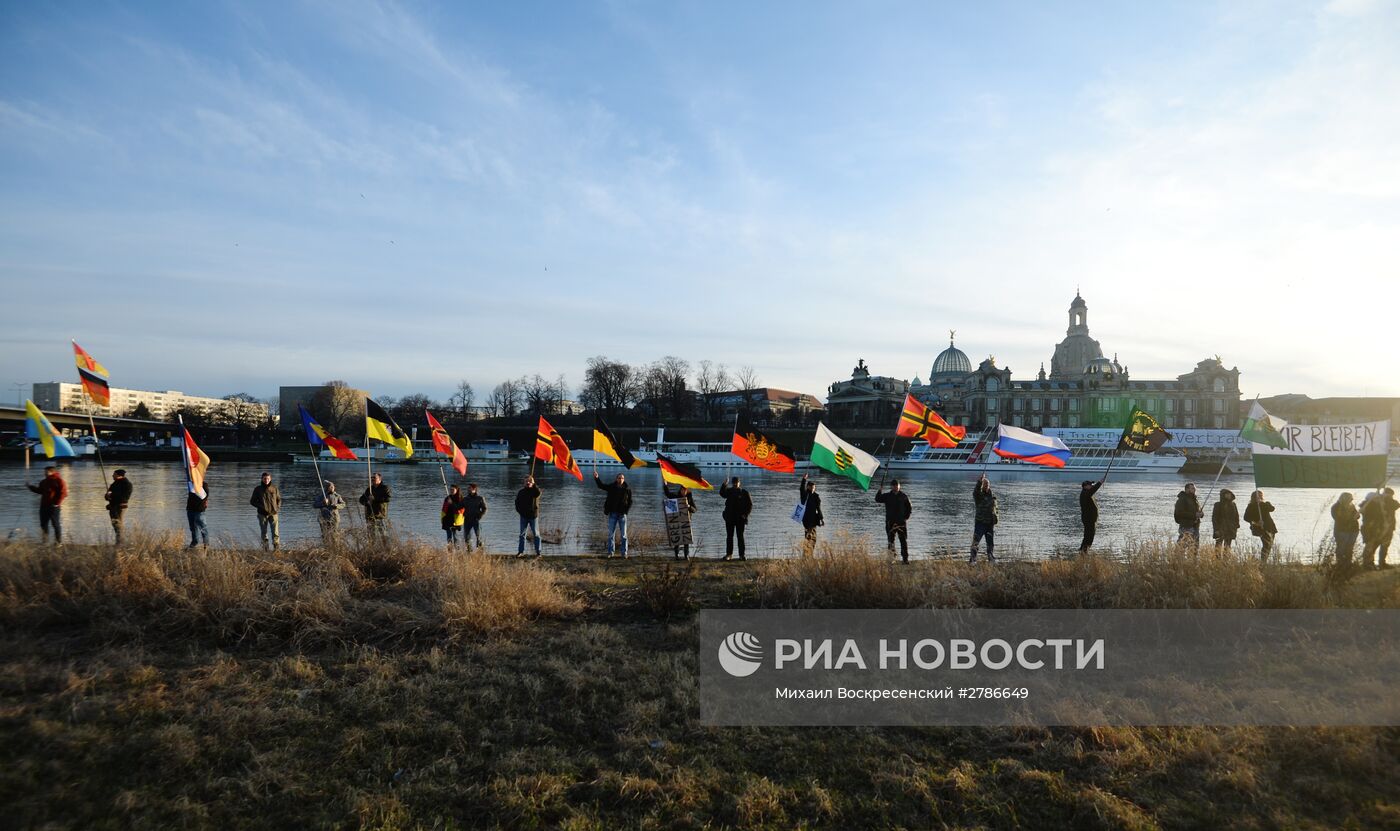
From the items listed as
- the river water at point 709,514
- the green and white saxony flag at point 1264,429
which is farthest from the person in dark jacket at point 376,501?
the green and white saxony flag at point 1264,429

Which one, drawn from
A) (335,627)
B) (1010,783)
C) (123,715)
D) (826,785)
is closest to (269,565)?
(335,627)

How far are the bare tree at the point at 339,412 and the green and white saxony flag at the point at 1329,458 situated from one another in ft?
360

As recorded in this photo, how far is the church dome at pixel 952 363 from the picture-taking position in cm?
13475

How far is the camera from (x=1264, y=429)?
48.6 ft

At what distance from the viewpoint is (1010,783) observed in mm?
4875

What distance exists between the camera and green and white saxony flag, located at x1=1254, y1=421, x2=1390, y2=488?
1252 cm

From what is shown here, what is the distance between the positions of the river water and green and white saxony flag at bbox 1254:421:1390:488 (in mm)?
784

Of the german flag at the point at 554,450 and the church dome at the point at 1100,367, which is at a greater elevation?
the church dome at the point at 1100,367

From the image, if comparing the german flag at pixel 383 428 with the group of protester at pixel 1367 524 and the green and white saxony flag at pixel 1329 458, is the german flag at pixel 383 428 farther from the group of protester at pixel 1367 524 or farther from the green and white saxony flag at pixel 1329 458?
the group of protester at pixel 1367 524

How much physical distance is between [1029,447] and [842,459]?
447 cm

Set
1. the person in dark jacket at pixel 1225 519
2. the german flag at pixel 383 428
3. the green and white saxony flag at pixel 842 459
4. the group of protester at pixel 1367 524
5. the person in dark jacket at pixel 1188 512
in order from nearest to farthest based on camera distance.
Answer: the group of protester at pixel 1367 524
the green and white saxony flag at pixel 842 459
the person in dark jacket at pixel 1188 512
the person in dark jacket at pixel 1225 519
the german flag at pixel 383 428

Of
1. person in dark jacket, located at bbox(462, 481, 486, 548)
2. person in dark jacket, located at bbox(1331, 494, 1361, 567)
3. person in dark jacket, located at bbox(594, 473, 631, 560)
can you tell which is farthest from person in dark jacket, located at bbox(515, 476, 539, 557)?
person in dark jacket, located at bbox(1331, 494, 1361, 567)

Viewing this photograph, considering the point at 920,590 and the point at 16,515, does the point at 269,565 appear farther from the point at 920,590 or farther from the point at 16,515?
the point at 16,515

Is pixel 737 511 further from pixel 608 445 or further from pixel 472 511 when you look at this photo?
pixel 472 511
